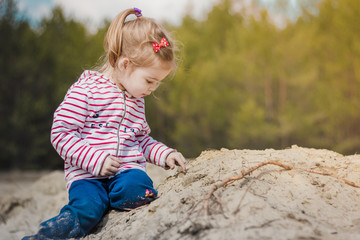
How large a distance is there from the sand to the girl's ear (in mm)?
762

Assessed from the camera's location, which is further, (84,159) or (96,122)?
(96,122)

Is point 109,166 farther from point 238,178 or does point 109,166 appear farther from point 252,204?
point 252,204

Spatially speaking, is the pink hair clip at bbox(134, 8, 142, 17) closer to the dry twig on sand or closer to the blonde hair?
the blonde hair

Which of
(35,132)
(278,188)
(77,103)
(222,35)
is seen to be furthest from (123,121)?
(222,35)

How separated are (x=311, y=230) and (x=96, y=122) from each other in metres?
1.34

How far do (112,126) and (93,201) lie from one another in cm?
46

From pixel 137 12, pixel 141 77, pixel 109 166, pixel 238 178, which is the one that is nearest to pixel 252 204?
pixel 238 178

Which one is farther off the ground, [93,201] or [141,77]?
[141,77]

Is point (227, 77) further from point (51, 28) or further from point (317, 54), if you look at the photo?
point (51, 28)

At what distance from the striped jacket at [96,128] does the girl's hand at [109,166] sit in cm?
2

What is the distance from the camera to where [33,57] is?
452 inches

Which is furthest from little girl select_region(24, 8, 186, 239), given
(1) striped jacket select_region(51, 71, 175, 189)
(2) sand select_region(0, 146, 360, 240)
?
(2) sand select_region(0, 146, 360, 240)

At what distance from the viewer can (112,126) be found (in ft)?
6.96

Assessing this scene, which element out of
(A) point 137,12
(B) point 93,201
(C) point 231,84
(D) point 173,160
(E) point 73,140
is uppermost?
(A) point 137,12
